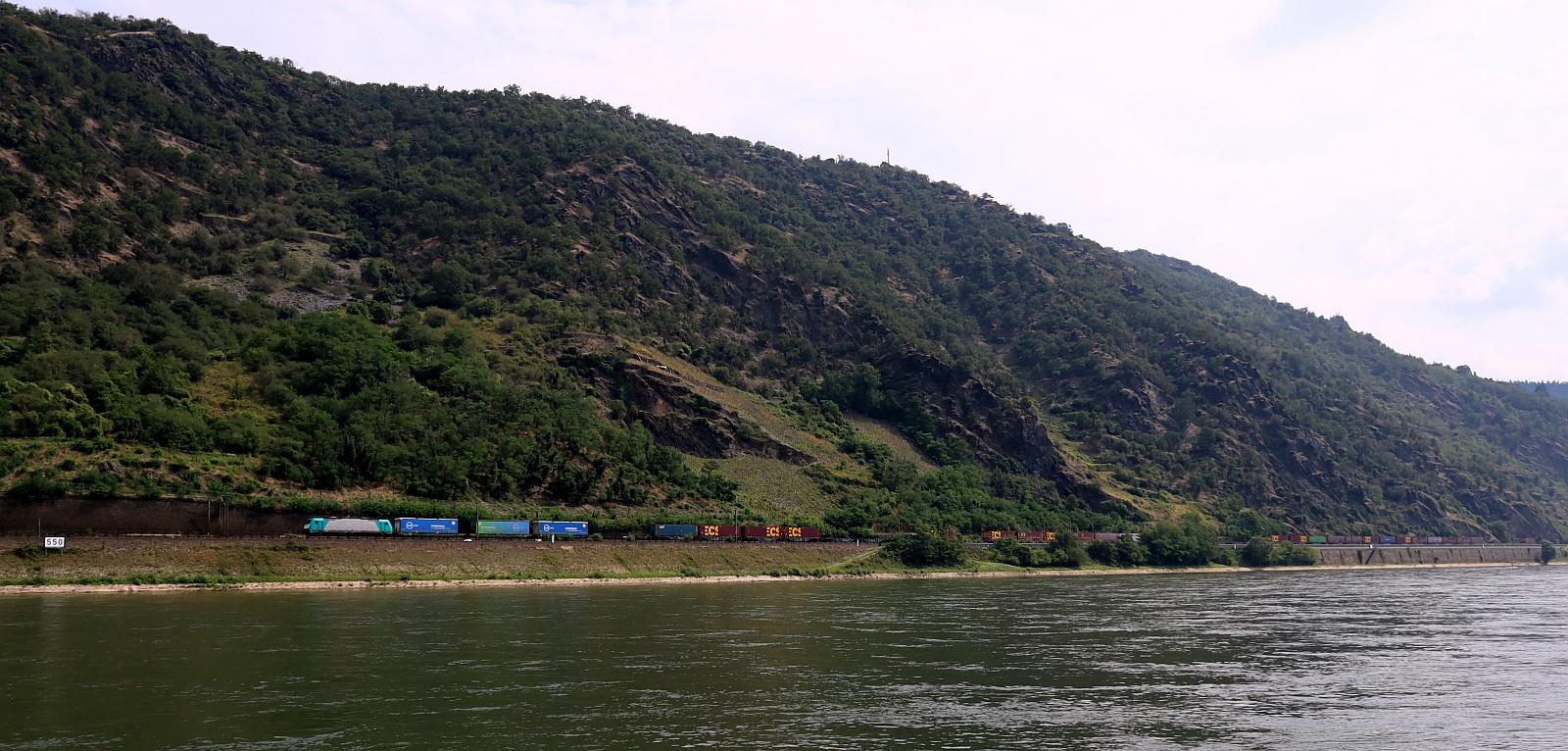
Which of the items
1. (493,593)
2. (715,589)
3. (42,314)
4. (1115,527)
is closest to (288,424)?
(42,314)

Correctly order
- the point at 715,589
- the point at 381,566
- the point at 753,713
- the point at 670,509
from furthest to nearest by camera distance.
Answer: the point at 670,509 → the point at 715,589 → the point at 381,566 → the point at 753,713

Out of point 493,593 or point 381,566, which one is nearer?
point 493,593

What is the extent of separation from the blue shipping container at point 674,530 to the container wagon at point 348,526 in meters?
34.0

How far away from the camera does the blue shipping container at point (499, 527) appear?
116 metres

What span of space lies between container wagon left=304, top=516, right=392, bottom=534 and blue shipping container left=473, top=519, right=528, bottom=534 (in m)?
10.9

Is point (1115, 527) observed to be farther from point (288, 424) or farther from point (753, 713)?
point (753, 713)

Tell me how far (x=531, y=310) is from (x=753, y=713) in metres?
151

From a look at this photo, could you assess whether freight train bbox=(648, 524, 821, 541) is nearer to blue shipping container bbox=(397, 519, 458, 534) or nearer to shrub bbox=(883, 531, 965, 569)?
shrub bbox=(883, 531, 965, 569)

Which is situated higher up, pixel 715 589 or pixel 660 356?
pixel 660 356

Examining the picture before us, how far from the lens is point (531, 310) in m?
184

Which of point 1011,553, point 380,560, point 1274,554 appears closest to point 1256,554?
point 1274,554

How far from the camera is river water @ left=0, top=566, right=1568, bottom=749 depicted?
37500mm

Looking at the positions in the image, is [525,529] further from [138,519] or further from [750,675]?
[750,675]

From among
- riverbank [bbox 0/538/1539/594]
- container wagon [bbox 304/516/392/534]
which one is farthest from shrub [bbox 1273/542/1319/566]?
container wagon [bbox 304/516/392/534]
